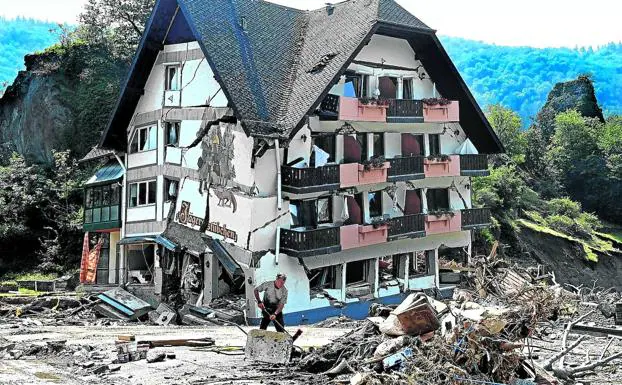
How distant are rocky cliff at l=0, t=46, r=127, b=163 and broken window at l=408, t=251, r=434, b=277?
2085 centimetres

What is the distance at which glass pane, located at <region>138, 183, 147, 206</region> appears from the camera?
116 ft

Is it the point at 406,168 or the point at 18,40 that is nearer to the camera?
the point at 406,168

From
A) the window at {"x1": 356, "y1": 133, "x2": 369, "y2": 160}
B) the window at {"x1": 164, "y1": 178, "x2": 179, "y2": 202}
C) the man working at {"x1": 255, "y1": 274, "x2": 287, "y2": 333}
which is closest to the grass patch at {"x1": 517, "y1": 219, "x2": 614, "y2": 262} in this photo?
the window at {"x1": 356, "y1": 133, "x2": 369, "y2": 160}

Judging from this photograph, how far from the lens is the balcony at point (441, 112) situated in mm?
34250

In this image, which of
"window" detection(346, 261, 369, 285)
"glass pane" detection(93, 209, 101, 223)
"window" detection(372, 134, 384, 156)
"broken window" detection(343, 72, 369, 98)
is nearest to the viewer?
"broken window" detection(343, 72, 369, 98)

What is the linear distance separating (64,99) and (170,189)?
56.6 ft

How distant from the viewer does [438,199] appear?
3744 cm

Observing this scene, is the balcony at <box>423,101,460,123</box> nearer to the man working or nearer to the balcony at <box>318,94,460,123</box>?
the balcony at <box>318,94,460,123</box>

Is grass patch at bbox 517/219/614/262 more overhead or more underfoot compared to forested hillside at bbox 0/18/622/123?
more underfoot

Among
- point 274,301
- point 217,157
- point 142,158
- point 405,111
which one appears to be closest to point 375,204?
point 405,111

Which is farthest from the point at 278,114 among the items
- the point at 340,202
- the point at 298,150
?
the point at 340,202

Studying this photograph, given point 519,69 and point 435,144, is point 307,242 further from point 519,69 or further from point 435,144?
point 519,69

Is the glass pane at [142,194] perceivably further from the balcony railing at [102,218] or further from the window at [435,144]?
the window at [435,144]

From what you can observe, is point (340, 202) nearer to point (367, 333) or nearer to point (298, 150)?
point (298, 150)
